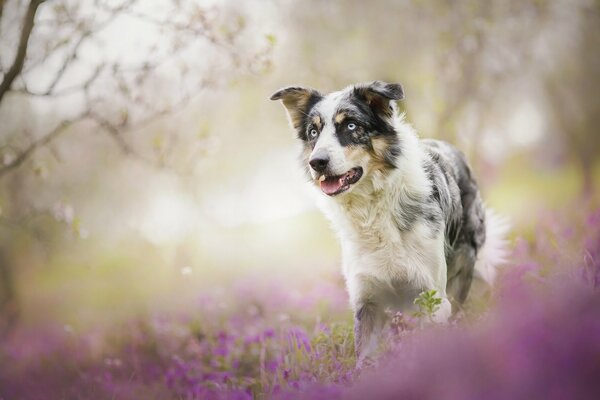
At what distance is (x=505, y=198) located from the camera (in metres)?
26.5

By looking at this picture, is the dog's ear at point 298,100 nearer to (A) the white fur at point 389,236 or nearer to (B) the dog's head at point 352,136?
(B) the dog's head at point 352,136

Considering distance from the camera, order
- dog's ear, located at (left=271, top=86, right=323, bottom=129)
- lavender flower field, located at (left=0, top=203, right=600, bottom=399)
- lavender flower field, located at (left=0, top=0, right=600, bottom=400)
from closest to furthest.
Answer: lavender flower field, located at (left=0, top=203, right=600, bottom=399) < lavender flower field, located at (left=0, top=0, right=600, bottom=400) < dog's ear, located at (left=271, top=86, right=323, bottom=129)

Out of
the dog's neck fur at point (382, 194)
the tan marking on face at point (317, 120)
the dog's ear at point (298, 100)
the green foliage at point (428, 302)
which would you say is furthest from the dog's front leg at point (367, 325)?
the dog's ear at point (298, 100)

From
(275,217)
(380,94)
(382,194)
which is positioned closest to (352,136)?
(380,94)

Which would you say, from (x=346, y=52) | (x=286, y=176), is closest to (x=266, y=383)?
(x=346, y=52)

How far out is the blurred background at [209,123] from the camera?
597 centimetres

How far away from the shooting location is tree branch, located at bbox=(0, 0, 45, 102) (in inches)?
193

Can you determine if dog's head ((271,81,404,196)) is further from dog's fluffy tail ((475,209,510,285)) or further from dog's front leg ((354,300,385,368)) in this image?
dog's fluffy tail ((475,209,510,285))

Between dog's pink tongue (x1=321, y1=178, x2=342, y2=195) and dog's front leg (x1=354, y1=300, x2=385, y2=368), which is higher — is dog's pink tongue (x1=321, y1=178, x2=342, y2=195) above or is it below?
above

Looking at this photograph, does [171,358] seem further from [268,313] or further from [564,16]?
[564,16]

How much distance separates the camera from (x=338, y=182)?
16.5ft

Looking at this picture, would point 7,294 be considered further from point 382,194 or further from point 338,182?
point 382,194

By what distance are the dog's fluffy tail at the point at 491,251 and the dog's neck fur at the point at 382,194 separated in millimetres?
2152

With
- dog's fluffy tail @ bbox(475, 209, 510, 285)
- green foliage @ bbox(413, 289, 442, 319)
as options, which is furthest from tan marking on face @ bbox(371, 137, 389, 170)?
dog's fluffy tail @ bbox(475, 209, 510, 285)
